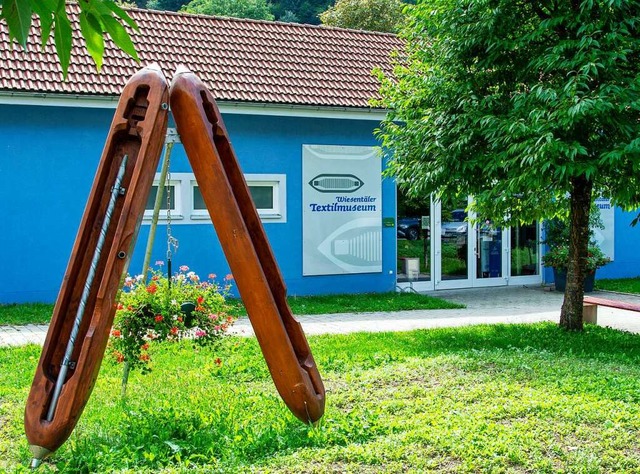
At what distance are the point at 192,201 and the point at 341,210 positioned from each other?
3066 millimetres

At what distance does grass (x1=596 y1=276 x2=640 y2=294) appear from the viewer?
54.9ft

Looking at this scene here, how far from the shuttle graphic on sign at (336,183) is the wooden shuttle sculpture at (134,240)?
914 centimetres

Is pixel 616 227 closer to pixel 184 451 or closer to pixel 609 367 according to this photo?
pixel 609 367

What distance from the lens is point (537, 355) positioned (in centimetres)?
868

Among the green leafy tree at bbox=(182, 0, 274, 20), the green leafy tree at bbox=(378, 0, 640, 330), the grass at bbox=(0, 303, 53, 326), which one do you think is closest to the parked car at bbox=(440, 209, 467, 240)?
the green leafy tree at bbox=(378, 0, 640, 330)

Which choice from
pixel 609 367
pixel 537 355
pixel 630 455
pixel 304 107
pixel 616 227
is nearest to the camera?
pixel 630 455

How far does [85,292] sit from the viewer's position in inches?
211

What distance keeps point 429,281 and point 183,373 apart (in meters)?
9.61

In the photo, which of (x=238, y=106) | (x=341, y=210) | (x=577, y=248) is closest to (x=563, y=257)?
(x=341, y=210)

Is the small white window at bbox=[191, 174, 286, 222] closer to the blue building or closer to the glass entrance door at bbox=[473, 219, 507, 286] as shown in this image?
the blue building

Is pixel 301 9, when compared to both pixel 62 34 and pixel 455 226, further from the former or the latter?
pixel 62 34

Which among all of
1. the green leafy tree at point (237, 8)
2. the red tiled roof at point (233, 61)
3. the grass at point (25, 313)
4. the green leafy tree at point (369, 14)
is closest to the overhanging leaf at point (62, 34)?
the grass at point (25, 313)

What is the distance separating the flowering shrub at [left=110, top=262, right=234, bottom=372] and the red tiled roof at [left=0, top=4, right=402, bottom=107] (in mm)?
7482

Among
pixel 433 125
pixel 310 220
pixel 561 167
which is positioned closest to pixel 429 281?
pixel 310 220
